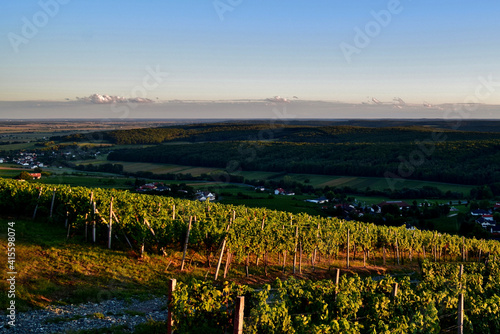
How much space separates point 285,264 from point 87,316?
429 inches

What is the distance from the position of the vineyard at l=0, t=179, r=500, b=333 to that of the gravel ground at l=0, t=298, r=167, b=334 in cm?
250

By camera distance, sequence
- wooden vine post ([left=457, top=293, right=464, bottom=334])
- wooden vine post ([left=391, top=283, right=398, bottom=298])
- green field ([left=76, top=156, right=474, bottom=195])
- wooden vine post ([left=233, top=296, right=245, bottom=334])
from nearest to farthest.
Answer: wooden vine post ([left=233, top=296, right=245, bottom=334]) → wooden vine post ([left=457, top=293, right=464, bottom=334]) → wooden vine post ([left=391, top=283, right=398, bottom=298]) → green field ([left=76, top=156, right=474, bottom=195])

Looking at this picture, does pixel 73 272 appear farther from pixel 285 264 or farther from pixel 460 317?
pixel 460 317

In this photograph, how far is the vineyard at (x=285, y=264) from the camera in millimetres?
8070

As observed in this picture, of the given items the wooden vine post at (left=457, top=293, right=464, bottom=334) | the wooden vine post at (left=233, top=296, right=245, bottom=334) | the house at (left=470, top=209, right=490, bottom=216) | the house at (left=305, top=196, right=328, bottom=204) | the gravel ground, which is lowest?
the house at (left=470, top=209, right=490, bottom=216)

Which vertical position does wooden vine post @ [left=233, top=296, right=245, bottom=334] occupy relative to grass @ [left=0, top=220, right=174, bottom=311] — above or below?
above

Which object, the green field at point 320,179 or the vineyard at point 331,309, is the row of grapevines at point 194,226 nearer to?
the vineyard at point 331,309

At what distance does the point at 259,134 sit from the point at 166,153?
167 ft

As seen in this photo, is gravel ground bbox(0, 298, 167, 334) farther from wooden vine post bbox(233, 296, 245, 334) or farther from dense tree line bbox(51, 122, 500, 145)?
dense tree line bbox(51, 122, 500, 145)

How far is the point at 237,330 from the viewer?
7.02m

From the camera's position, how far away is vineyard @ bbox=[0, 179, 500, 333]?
26.5 feet

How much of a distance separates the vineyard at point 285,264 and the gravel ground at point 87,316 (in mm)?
2500

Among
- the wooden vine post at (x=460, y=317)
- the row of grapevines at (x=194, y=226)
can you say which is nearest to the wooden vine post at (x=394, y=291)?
the wooden vine post at (x=460, y=317)

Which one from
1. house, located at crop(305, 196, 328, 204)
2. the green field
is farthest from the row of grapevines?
the green field
